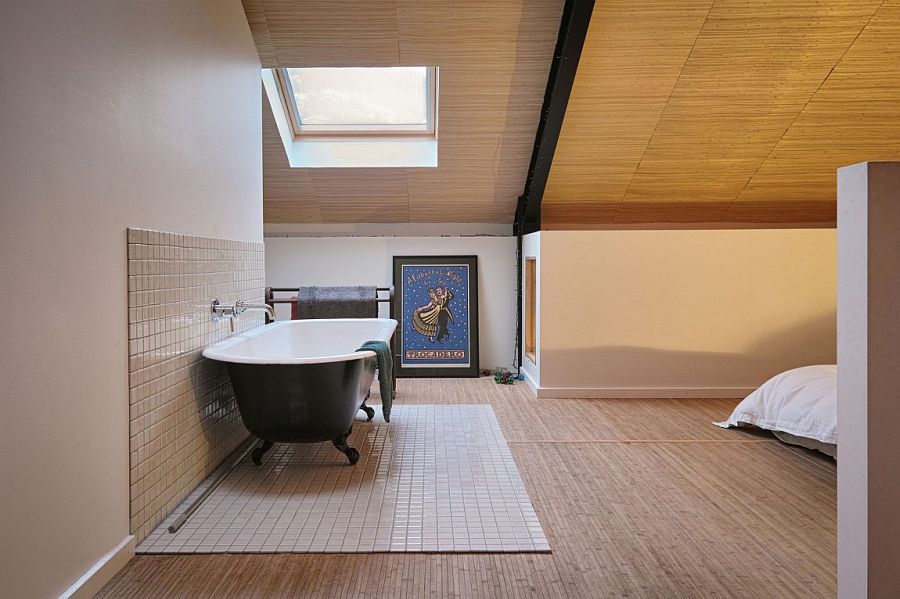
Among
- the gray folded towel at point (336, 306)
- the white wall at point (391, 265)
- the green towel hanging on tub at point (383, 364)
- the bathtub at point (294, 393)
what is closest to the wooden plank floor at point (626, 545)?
the green towel hanging on tub at point (383, 364)

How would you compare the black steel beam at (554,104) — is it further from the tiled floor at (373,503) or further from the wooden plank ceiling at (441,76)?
the tiled floor at (373,503)

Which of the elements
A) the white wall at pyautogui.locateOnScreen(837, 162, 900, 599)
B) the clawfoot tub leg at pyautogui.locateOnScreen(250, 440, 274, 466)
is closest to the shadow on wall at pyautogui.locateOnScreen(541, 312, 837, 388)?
the clawfoot tub leg at pyautogui.locateOnScreen(250, 440, 274, 466)

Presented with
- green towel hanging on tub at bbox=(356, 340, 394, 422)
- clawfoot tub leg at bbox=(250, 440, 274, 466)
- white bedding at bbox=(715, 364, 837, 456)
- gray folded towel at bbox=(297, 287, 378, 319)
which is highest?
gray folded towel at bbox=(297, 287, 378, 319)

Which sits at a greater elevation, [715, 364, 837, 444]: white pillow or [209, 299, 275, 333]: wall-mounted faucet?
[209, 299, 275, 333]: wall-mounted faucet

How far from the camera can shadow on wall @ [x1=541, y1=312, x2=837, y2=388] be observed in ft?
19.6

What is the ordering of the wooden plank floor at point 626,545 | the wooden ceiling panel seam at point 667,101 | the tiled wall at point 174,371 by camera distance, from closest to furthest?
the wooden plank floor at point 626,545 → the tiled wall at point 174,371 → the wooden ceiling panel seam at point 667,101

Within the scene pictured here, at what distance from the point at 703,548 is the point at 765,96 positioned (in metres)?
3.41

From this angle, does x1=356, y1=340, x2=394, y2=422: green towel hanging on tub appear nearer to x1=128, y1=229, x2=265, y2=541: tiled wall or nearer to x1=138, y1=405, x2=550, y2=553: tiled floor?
x1=138, y1=405, x2=550, y2=553: tiled floor

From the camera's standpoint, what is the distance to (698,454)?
432 centimetres

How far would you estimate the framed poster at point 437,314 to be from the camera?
6.95 metres

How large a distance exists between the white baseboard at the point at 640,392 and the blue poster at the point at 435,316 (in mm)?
1163

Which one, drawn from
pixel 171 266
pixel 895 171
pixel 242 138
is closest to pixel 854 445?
pixel 895 171

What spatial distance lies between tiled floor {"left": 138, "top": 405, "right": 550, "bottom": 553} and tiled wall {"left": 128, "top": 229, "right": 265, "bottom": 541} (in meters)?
0.15

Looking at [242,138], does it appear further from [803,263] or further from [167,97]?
[803,263]
